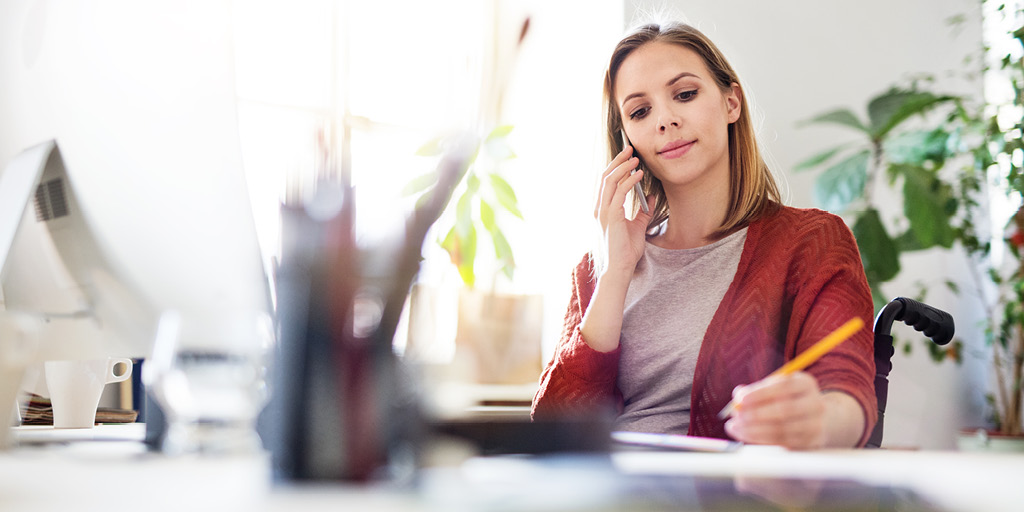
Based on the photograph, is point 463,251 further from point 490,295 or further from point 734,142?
point 734,142

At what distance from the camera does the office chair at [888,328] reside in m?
0.98

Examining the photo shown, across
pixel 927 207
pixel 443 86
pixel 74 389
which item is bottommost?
pixel 74 389

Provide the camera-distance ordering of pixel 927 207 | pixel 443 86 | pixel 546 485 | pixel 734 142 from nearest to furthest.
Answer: pixel 546 485, pixel 734 142, pixel 927 207, pixel 443 86

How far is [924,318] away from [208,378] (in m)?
0.87

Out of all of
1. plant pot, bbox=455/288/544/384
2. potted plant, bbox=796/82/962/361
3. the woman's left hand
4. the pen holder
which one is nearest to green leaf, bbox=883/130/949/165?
potted plant, bbox=796/82/962/361

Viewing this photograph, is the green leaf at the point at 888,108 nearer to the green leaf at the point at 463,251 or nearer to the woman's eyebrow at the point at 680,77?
the green leaf at the point at 463,251

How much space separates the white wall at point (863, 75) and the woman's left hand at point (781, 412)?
2.48 m

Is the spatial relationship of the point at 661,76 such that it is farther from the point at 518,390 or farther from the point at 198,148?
the point at 518,390

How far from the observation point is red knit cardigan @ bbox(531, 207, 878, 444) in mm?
1146

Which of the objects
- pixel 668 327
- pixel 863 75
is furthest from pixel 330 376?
pixel 863 75

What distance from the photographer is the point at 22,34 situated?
593 millimetres

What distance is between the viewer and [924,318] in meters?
0.99

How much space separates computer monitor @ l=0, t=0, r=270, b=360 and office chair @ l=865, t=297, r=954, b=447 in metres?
0.83

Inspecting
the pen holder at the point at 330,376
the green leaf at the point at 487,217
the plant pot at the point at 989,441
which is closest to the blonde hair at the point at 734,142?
the pen holder at the point at 330,376
